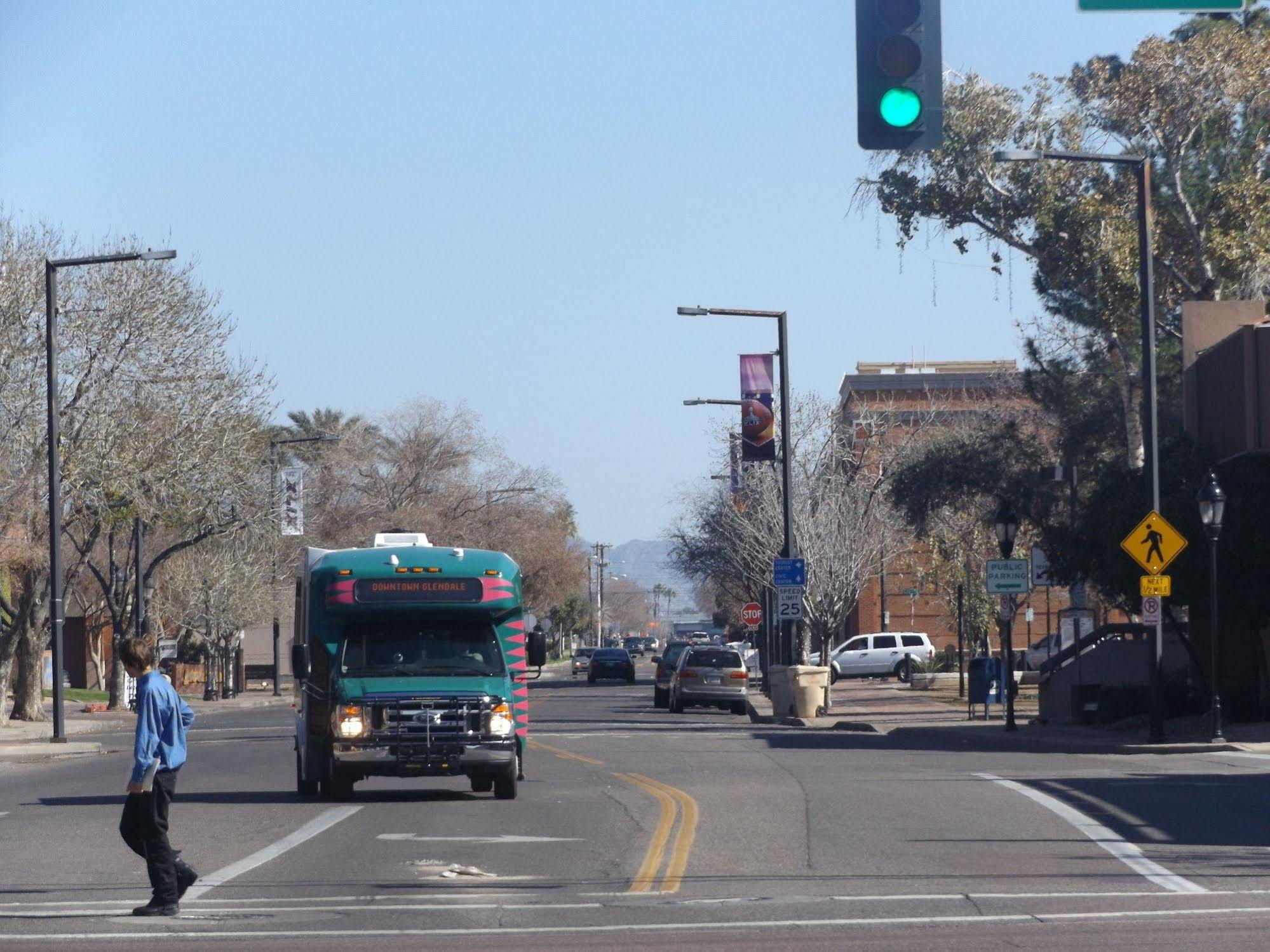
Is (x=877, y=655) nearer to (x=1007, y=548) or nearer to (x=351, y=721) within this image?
(x=1007, y=548)

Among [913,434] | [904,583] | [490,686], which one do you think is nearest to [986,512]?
[913,434]

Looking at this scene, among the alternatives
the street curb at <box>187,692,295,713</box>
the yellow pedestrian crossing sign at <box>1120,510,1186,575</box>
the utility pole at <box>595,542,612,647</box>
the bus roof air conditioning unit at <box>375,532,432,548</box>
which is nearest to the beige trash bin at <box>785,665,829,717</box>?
the yellow pedestrian crossing sign at <box>1120,510,1186,575</box>

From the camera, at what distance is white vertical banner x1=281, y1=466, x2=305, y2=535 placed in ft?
158

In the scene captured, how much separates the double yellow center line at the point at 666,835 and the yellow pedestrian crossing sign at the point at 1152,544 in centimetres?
832

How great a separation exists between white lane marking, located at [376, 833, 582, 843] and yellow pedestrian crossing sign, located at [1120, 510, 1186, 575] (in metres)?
12.8

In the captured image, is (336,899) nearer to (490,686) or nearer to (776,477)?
(490,686)

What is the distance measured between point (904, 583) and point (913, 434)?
983 inches

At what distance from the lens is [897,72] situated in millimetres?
9594

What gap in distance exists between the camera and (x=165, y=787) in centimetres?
1008

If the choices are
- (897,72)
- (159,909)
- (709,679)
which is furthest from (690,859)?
(709,679)

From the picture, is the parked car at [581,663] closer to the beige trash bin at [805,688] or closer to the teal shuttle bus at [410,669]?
the beige trash bin at [805,688]

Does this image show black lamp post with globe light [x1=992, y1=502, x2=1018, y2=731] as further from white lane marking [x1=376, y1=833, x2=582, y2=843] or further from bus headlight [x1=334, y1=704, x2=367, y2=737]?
white lane marking [x1=376, y1=833, x2=582, y2=843]

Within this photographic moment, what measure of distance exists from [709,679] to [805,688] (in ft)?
17.9

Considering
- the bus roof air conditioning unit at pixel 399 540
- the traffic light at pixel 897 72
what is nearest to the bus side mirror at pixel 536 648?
the bus roof air conditioning unit at pixel 399 540
